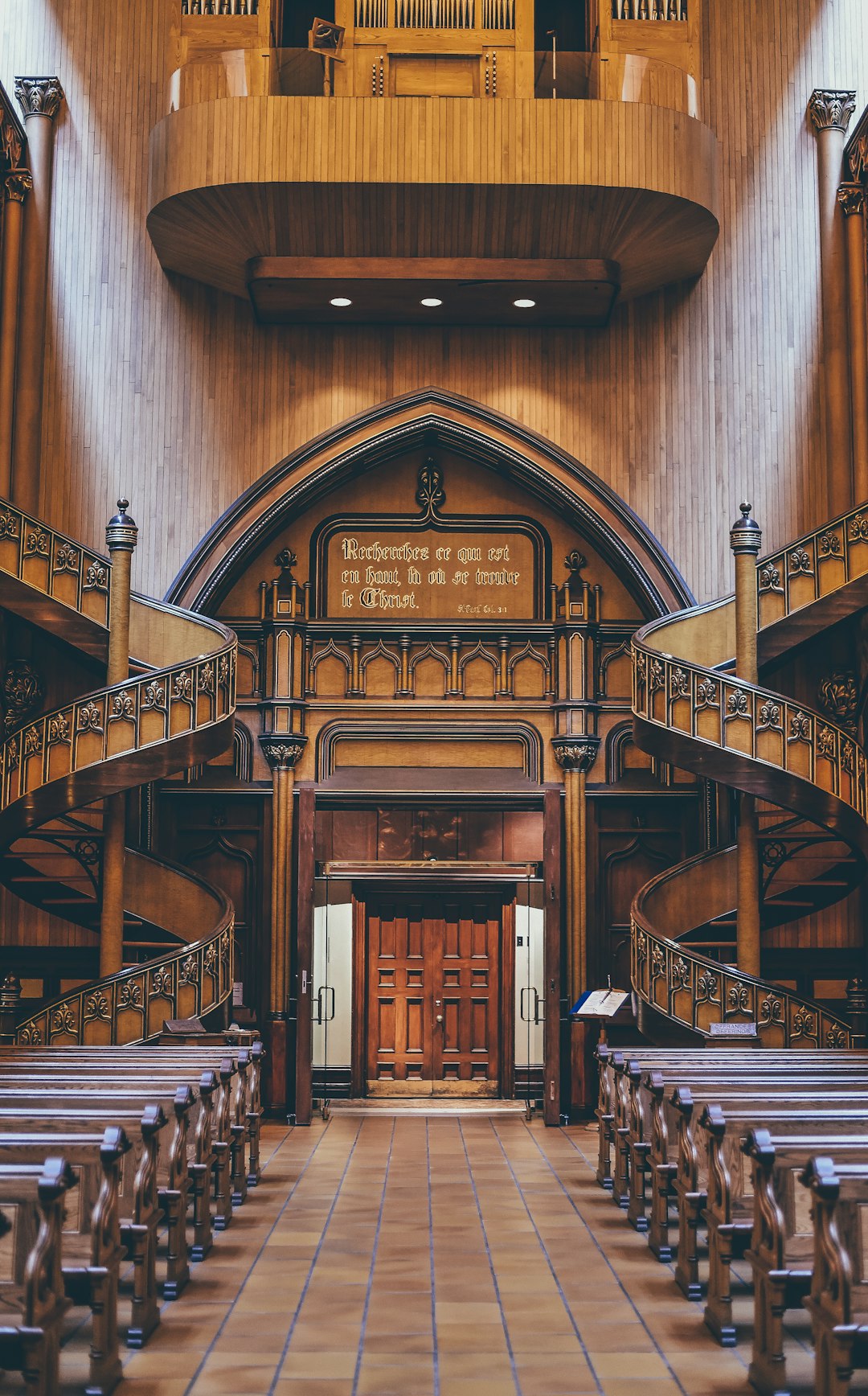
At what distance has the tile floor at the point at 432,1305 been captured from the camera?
503cm

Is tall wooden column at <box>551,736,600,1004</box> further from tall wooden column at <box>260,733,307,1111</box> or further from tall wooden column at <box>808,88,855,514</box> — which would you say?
tall wooden column at <box>808,88,855,514</box>

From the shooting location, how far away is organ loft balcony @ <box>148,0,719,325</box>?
40.3 ft

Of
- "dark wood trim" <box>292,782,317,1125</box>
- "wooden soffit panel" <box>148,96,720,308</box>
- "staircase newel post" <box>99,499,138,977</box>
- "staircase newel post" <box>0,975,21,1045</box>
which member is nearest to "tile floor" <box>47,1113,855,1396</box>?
"staircase newel post" <box>0,975,21,1045</box>

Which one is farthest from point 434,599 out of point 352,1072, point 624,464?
point 352,1072

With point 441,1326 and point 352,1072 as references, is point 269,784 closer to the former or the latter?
point 352,1072

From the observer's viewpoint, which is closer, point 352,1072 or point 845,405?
point 845,405

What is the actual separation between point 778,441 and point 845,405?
73cm

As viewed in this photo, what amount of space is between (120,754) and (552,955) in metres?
4.45

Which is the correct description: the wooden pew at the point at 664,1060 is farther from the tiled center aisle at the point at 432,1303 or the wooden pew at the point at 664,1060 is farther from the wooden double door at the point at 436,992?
the wooden double door at the point at 436,992

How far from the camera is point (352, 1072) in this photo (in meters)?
14.6

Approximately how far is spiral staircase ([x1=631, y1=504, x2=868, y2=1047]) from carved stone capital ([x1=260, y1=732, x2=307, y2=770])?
11.0ft

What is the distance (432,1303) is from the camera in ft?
20.0

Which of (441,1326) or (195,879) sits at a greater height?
(195,879)

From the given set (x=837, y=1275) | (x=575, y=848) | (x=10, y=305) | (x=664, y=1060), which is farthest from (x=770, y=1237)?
(x=10, y=305)
